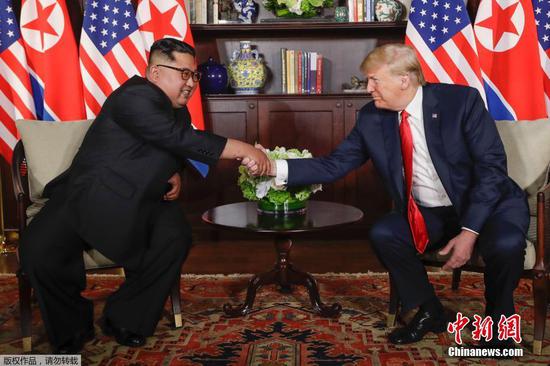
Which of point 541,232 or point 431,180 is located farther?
point 431,180

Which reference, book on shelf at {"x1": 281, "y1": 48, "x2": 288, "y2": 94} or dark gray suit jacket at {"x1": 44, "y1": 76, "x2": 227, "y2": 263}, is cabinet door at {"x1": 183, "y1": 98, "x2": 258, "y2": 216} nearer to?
book on shelf at {"x1": 281, "y1": 48, "x2": 288, "y2": 94}

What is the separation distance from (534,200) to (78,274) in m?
1.99

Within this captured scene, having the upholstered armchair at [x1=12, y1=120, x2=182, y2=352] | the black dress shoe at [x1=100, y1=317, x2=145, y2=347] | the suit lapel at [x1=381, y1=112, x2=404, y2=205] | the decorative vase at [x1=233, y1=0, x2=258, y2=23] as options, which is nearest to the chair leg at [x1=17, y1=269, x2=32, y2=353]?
the black dress shoe at [x1=100, y1=317, x2=145, y2=347]

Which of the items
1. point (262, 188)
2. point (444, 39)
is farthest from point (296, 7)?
point (262, 188)

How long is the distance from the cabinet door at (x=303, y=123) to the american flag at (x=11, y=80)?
1.58 meters

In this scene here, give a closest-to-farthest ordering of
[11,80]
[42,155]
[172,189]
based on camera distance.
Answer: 1. [172,189]
2. [42,155]
3. [11,80]

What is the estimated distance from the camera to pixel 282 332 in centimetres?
298

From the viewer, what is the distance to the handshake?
9.69 ft

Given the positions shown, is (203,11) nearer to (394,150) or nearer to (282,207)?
(282,207)

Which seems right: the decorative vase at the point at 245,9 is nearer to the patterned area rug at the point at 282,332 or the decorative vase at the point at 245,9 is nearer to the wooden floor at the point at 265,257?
the wooden floor at the point at 265,257

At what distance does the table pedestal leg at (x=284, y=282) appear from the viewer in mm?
3207

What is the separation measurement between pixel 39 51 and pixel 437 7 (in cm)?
265

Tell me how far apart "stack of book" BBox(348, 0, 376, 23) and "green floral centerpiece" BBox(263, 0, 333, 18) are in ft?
0.51

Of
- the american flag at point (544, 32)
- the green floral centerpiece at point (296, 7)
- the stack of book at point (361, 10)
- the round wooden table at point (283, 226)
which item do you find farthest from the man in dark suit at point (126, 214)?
the american flag at point (544, 32)
